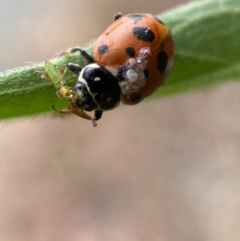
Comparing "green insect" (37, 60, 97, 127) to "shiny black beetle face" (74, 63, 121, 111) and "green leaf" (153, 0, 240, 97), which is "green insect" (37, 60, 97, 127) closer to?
"shiny black beetle face" (74, 63, 121, 111)

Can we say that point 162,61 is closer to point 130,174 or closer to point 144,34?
point 144,34

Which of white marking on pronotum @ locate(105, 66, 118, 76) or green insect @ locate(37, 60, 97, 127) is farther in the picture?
white marking on pronotum @ locate(105, 66, 118, 76)

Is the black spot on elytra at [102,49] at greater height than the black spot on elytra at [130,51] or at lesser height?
greater

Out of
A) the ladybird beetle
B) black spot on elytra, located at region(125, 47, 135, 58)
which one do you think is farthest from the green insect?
black spot on elytra, located at region(125, 47, 135, 58)

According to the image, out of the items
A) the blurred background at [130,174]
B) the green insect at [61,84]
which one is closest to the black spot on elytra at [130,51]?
the green insect at [61,84]

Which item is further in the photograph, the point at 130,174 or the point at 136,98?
the point at 130,174

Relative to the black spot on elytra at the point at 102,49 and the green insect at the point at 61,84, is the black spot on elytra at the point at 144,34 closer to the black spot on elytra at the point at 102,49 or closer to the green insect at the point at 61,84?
the black spot on elytra at the point at 102,49

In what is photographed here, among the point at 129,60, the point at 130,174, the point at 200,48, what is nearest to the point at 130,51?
the point at 129,60
